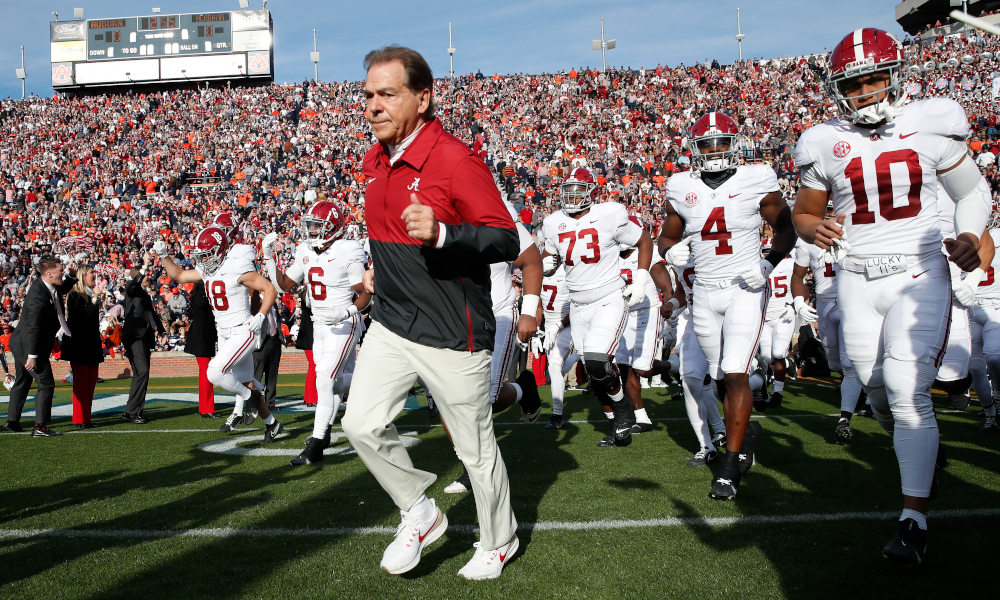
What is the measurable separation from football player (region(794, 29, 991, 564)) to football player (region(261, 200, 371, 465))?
3732mm

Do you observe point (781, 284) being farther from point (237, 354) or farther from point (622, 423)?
Answer: point (237, 354)

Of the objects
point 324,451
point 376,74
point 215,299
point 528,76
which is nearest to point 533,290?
point 376,74

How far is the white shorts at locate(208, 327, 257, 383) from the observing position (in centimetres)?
687

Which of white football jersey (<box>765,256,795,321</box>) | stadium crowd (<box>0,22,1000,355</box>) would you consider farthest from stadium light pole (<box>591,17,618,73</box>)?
white football jersey (<box>765,256,795,321</box>)

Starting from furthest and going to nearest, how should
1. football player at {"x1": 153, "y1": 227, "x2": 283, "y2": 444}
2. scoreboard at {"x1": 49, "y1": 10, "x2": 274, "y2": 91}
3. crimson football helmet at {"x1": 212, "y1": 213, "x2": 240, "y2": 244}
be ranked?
scoreboard at {"x1": 49, "y1": 10, "x2": 274, "y2": 91} → crimson football helmet at {"x1": 212, "y1": 213, "x2": 240, "y2": 244} → football player at {"x1": 153, "y1": 227, "x2": 283, "y2": 444}

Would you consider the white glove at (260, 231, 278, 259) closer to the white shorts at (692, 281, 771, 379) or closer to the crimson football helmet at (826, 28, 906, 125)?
the white shorts at (692, 281, 771, 379)

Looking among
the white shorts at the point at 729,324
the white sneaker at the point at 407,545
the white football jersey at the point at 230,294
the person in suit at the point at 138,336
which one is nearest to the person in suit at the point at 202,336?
the person in suit at the point at 138,336

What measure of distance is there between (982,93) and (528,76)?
16.1 m

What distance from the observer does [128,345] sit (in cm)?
916

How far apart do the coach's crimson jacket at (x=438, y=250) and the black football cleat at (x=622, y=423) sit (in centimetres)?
322

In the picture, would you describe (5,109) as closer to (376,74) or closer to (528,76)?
(528,76)

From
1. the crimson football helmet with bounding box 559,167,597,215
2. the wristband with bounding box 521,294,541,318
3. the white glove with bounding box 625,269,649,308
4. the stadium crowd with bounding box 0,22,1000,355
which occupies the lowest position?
the wristband with bounding box 521,294,541,318

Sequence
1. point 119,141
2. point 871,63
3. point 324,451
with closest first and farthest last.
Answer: point 871,63, point 324,451, point 119,141

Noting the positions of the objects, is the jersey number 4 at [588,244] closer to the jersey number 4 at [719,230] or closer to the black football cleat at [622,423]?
the black football cleat at [622,423]
